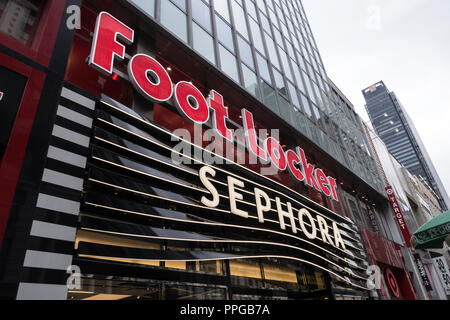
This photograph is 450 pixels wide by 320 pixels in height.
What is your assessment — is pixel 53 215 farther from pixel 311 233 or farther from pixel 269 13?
pixel 269 13

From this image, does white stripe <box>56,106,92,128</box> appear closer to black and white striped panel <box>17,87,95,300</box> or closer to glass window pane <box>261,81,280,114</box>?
black and white striped panel <box>17,87,95,300</box>

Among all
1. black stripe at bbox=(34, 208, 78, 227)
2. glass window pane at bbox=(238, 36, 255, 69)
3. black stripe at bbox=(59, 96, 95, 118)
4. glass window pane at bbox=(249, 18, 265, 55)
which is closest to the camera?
black stripe at bbox=(34, 208, 78, 227)

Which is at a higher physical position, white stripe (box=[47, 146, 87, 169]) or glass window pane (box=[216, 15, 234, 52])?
glass window pane (box=[216, 15, 234, 52])

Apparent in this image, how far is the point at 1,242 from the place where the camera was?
4207 millimetres

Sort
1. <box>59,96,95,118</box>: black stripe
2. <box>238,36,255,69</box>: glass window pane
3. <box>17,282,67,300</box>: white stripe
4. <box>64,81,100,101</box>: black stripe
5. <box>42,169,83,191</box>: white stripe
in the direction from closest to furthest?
<box>17,282,67,300</box>: white stripe → <box>42,169,83,191</box>: white stripe → <box>59,96,95,118</box>: black stripe → <box>64,81,100,101</box>: black stripe → <box>238,36,255,69</box>: glass window pane

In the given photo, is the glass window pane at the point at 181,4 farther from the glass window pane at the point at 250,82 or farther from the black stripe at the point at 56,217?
the black stripe at the point at 56,217

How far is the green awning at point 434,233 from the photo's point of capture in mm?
7297

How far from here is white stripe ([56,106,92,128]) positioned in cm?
593

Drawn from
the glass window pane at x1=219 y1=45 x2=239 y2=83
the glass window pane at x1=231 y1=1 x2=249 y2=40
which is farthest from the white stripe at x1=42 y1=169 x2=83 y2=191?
the glass window pane at x1=231 y1=1 x2=249 y2=40

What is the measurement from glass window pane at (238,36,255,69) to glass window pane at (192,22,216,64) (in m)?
2.68

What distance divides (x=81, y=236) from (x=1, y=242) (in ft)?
6.16

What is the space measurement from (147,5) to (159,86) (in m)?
3.53

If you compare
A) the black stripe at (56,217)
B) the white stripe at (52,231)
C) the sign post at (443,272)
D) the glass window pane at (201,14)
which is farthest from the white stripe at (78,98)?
Result: the sign post at (443,272)

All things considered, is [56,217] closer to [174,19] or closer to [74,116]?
[74,116]
